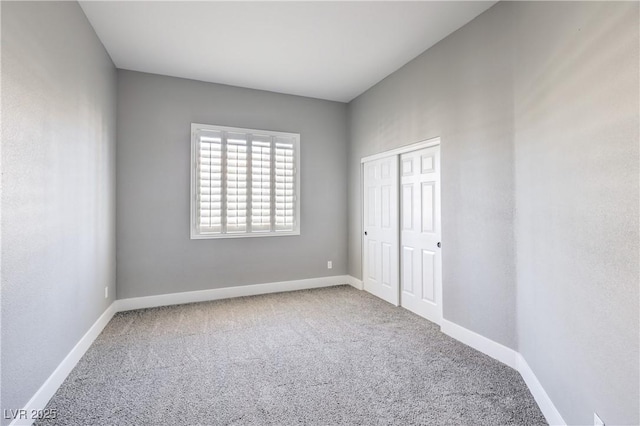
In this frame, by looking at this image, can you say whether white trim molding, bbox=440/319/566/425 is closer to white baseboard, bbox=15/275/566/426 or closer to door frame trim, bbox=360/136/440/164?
white baseboard, bbox=15/275/566/426

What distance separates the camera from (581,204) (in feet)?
5.18

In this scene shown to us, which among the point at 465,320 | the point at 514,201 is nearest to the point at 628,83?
the point at 514,201

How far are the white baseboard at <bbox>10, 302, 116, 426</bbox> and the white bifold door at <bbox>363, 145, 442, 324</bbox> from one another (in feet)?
11.1

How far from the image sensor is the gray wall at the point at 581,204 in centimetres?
123

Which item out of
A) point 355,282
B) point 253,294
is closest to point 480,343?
point 355,282

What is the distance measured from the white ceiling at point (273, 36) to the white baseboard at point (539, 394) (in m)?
2.98

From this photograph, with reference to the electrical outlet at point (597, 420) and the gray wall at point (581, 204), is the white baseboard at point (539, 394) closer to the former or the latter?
the gray wall at point (581, 204)

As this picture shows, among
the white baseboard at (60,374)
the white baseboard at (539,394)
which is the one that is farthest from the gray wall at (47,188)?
the white baseboard at (539,394)

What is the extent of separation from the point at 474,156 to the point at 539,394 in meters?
1.91

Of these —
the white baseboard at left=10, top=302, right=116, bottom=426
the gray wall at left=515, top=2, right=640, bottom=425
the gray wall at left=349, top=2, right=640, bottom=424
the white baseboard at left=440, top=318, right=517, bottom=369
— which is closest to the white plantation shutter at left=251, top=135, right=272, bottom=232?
the gray wall at left=349, top=2, right=640, bottom=424

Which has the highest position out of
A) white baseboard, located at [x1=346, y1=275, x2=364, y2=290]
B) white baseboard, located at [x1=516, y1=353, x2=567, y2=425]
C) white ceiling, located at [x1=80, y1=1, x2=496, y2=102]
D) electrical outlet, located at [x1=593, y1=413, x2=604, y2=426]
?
white ceiling, located at [x1=80, y1=1, x2=496, y2=102]

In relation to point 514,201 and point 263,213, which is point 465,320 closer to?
point 514,201

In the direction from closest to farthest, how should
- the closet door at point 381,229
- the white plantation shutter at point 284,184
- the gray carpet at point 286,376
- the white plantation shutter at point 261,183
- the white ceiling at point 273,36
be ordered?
the gray carpet at point 286,376 → the white ceiling at point 273,36 → the closet door at point 381,229 → the white plantation shutter at point 261,183 → the white plantation shutter at point 284,184

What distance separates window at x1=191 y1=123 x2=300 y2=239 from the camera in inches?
168
